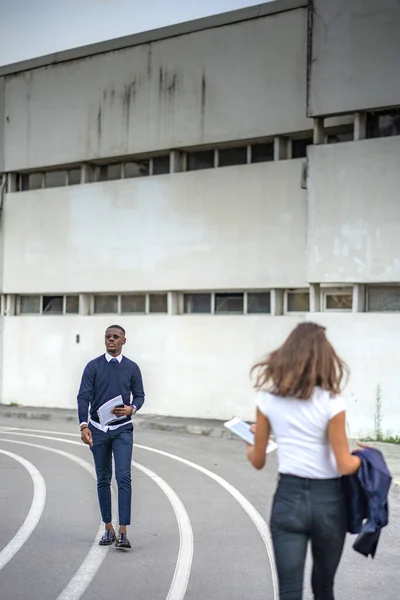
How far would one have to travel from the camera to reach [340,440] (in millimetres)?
4469

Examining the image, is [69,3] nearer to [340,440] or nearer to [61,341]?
[61,341]

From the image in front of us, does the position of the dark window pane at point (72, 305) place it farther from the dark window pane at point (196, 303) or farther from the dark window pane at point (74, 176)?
the dark window pane at point (196, 303)

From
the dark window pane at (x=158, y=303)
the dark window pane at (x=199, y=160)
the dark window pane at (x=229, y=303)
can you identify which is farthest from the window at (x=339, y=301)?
the dark window pane at (x=158, y=303)

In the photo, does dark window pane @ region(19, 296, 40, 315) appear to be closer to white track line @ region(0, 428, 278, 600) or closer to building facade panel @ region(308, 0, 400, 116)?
white track line @ region(0, 428, 278, 600)

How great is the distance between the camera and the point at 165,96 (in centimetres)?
2189

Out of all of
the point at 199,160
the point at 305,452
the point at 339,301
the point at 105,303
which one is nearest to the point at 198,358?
the point at 105,303

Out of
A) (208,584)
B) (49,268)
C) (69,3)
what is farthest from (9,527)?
(69,3)

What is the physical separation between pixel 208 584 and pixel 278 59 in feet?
49.4

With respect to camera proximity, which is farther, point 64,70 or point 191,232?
point 64,70

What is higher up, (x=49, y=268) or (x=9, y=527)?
(x=49, y=268)

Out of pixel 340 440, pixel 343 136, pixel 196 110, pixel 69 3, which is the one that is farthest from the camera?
pixel 69 3

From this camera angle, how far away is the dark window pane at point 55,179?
25.0 meters

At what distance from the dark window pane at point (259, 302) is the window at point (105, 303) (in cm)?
416

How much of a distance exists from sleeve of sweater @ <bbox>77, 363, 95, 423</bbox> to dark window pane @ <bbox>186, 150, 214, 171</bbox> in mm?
14142
